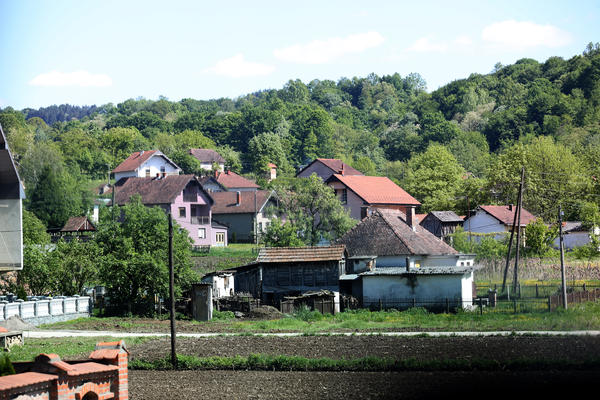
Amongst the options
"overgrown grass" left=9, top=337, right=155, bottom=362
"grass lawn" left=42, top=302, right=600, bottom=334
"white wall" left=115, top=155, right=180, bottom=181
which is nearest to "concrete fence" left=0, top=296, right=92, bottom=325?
"grass lawn" left=42, top=302, right=600, bottom=334

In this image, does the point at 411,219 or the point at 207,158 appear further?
the point at 207,158

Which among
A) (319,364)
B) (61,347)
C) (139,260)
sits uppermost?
(139,260)

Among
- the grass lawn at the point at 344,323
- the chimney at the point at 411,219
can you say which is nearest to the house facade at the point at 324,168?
the chimney at the point at 411,219

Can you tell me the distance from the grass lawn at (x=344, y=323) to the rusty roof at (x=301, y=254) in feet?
12.8

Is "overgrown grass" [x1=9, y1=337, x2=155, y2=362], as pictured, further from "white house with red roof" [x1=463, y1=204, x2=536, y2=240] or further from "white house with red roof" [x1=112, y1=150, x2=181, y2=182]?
"white house with red roof" [x1=112, y1=150, x2=181, y2=182]

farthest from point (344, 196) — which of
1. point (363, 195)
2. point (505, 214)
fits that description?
point (505, 214)

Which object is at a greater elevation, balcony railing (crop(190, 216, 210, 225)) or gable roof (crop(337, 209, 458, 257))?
balcony railing (crop(190, 216, 210, 225))

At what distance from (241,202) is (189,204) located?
7131 millimetres

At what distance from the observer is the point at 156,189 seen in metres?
67.2

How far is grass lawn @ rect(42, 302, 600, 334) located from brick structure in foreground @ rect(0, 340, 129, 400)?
15945 mm

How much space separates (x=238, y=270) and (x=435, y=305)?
→ 11.3 metres

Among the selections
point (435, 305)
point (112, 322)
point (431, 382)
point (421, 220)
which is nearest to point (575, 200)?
point (421, 220)

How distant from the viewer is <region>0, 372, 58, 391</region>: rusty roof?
10.4 metres

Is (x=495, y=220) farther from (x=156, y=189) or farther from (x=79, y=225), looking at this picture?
(x=79, y=225)
